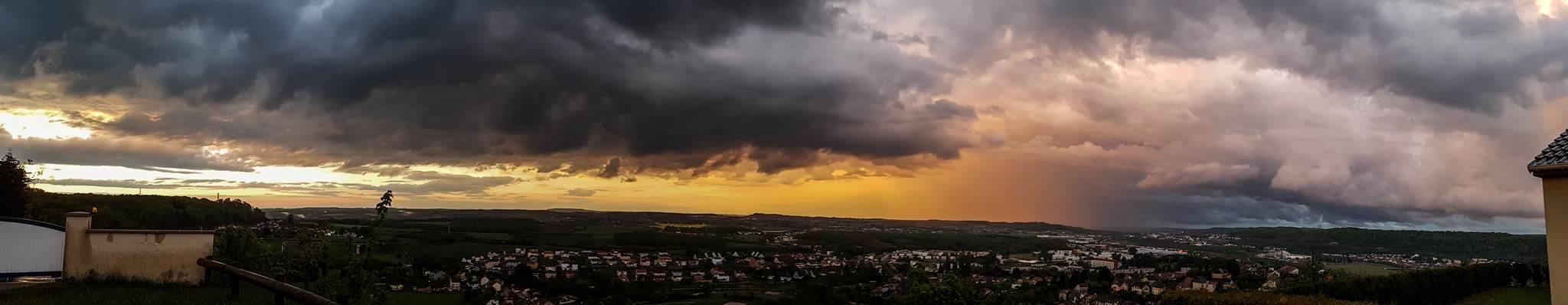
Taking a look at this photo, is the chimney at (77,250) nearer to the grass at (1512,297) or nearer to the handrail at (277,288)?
the handrail at (277,288)

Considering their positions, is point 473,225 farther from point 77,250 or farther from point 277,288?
point 277,288

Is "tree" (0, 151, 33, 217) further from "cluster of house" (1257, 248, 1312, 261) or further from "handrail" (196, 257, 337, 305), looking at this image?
"cluster of house" (1257, 248, 1312, 261)

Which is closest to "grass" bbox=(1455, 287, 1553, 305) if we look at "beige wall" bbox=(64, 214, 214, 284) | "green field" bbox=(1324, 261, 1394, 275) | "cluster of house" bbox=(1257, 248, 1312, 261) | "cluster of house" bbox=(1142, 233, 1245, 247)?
"green field" bbox=(1324, 261, 1394, 275)

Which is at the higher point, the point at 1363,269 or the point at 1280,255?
the point at 1363,269

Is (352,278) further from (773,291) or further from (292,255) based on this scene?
(773,291)

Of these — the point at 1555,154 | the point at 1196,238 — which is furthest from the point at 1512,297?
the point at 1196,238

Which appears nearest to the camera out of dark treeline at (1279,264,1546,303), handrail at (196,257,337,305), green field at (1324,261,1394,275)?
handrail at (196,257,337,305)
